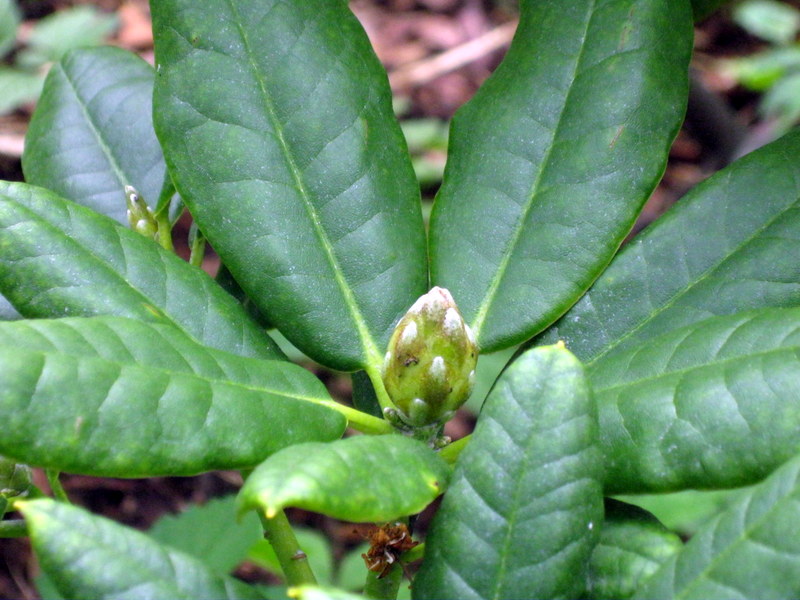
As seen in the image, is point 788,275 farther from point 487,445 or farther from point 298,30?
point 298,30

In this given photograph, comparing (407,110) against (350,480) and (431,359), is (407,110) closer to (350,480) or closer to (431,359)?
(431,359)

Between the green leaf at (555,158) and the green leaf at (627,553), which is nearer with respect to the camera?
the green leaf at (627,553)

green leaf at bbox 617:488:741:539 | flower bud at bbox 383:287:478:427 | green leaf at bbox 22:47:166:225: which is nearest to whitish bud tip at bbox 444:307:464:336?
flower bud at bbox 383:287:478:427

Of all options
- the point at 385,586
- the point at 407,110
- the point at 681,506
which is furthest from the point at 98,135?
the point at 407,110

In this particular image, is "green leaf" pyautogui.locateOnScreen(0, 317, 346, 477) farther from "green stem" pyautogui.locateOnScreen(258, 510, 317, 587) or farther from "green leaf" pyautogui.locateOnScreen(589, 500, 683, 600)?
"green leaf" pyautogui.locateOnScreen(589, 500, 683, 600)

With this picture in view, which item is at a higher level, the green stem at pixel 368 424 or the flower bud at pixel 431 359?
the flower bud at pixel 431 359

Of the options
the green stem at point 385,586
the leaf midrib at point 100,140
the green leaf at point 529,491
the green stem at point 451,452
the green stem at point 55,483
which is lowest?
the green stem at point 385,586

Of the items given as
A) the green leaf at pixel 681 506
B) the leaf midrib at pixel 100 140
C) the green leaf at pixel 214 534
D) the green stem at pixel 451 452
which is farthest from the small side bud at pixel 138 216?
the green leaf at pixel 681 506

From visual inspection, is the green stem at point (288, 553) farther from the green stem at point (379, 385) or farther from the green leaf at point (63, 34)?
the green leaf at point (63, 34)
